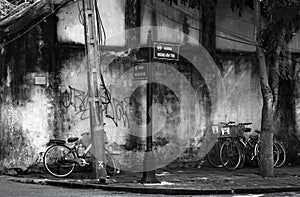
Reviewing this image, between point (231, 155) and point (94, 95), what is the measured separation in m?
4.97

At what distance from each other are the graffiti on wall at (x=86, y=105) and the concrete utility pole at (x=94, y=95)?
5.80 feet

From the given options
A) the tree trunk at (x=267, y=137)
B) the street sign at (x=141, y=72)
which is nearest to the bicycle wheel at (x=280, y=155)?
the tree trunk at (x=267, y=137)

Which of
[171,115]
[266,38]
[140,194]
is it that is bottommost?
[140,194]

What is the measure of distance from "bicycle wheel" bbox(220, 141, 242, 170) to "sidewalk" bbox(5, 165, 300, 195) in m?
0.32

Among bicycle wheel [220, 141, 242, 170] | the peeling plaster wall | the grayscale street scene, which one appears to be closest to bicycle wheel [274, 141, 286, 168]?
the grayscale street scene

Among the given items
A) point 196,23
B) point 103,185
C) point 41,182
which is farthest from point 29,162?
point 196,23

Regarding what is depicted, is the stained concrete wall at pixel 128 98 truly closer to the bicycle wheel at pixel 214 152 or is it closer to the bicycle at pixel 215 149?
the bicycle at pixel 215 149

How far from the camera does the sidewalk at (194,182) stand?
42.1ft

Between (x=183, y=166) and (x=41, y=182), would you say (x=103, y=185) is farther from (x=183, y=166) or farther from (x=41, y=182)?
(x=183, y=166)

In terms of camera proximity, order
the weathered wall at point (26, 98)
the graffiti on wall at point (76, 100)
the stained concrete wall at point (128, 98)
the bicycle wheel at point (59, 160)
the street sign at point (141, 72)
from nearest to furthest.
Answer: the street sign at point (141, 72) < the bicycle wheel at point (59, 160) < the weathered wall at point (26, 98) < the stained concrete wall at point (128, 98) < the graffiti on wall at point (76, 100)

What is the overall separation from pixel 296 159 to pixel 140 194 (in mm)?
7964

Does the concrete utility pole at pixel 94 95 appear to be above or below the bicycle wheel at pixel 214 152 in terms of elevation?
above

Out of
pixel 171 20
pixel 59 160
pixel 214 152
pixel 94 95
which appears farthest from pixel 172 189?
pixel 171 20

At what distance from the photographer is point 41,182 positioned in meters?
13.8
